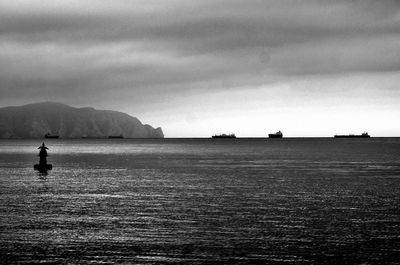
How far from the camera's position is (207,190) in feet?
201

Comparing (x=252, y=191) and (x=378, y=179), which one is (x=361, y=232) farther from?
(x=378, y=179)

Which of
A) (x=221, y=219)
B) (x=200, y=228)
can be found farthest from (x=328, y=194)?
(x=200, y=228)

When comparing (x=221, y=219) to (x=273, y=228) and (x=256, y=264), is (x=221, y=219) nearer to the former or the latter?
(x=273, y=228)

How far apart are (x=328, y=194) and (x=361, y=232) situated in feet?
78.4

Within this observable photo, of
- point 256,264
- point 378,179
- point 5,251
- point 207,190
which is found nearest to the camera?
point 256,264

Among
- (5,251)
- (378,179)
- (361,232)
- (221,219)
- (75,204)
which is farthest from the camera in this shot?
(378,179)

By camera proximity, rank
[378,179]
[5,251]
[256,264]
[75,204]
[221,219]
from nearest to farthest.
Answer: [256,264]
[5,251]
[221,219]
[75,204]
[378,179]

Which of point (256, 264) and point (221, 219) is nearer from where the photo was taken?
point (256, 264)

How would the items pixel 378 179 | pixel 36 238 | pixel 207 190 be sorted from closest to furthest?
pixel 36 238, pixel 207 190, pixel 378 179

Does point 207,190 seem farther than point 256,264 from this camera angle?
Yes

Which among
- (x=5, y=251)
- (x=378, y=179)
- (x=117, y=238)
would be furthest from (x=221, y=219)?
(x=378, y=179)

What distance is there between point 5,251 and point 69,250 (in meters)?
3.28

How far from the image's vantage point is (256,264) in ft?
84.1

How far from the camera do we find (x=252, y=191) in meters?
59.8
